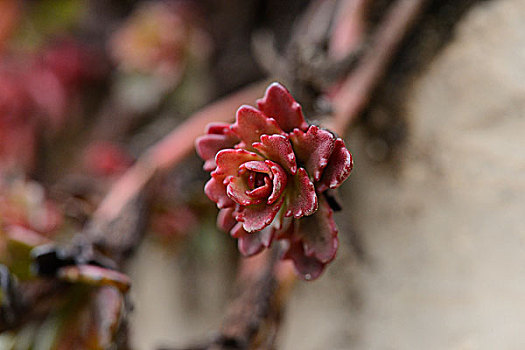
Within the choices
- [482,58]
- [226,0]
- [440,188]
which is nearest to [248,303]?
[440,188]

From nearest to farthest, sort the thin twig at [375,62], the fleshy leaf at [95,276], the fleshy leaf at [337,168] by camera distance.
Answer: the fleshy leaf at [337,168]
the fleshy leaf at [95,276]
the thin twig at [375,62]

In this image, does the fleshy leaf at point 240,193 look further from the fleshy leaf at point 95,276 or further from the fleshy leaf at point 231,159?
the fleshy leaf at point 95,276

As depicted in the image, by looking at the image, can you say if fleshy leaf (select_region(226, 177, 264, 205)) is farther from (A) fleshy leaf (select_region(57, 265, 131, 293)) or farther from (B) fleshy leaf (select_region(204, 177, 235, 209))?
(A) fleshy leaf (select_region(57, 265, 131, 293))

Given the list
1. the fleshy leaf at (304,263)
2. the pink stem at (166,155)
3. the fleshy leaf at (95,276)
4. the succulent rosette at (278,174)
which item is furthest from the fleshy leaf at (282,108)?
the pink stem at (166,155)

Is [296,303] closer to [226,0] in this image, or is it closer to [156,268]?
[156,268]

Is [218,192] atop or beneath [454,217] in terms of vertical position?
atop

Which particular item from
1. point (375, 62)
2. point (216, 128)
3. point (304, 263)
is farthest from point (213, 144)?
point (375, 62)

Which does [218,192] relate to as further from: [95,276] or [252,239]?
[95,276]
